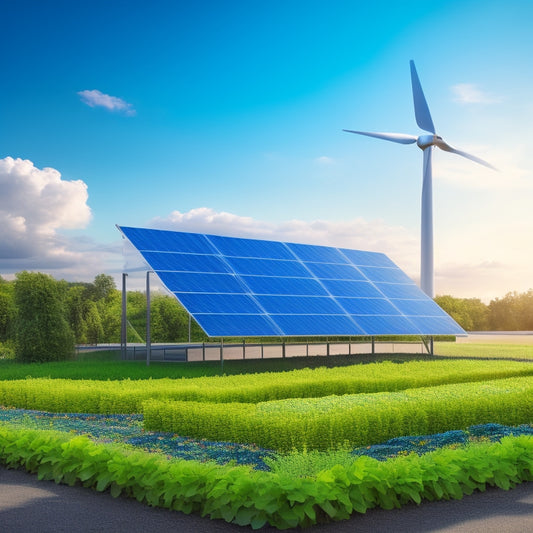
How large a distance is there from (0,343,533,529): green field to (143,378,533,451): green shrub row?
0.03 meters

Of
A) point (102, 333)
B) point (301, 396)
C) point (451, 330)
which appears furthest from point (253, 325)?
point (102, 333)

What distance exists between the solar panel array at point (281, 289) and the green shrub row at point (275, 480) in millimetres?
12744

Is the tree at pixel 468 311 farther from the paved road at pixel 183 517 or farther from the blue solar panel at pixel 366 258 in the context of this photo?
the paved road at pixel 183 517

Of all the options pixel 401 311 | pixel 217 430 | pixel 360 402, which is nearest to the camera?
pixel 217 430

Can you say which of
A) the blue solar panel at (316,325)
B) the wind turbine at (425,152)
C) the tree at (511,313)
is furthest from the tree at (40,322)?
the tree at (511,313)

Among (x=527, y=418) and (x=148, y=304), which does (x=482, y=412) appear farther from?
(x=148, y=304)

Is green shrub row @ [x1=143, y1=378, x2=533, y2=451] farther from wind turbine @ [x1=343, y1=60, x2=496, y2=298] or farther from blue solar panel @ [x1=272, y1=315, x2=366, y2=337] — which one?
wind turbine @ [x1=343, y1=60, x2=496, y2=298]

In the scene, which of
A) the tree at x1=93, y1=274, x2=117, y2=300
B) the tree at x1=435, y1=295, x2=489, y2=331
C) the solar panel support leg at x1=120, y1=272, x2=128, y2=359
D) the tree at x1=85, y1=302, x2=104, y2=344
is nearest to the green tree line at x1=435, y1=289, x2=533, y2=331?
the tree at x1=435, y1=295, x2=489, y2=331

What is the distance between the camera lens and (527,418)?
56.2 feet

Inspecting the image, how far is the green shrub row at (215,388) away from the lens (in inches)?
687

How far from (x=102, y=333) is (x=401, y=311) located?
99.0 feet

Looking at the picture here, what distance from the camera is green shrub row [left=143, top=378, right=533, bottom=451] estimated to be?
1280 cm

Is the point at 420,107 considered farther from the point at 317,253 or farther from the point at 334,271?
the point at 334,271

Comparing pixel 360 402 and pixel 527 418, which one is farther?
pixel 527 418
